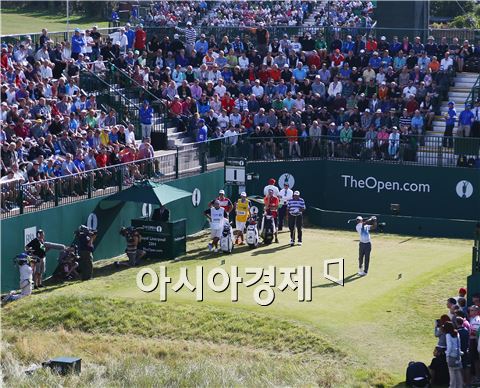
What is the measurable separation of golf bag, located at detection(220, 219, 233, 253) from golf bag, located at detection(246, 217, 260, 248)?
2.55ft

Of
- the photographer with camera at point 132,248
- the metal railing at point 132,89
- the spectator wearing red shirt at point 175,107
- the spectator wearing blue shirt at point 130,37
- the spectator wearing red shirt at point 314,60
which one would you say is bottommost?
the photographer with camera at point 132,248

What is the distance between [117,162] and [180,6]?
25.9m

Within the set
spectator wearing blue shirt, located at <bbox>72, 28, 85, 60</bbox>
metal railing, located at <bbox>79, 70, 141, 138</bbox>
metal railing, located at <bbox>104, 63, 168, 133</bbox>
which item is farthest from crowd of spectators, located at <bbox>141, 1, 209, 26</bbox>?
metal railing, located at <bbox>79, 70, 141, 138</bbox>

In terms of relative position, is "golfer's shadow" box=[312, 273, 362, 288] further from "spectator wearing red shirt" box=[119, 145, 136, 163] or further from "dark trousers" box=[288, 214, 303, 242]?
"spectator wearing red shirt" box=[119, 145, 136, 163]

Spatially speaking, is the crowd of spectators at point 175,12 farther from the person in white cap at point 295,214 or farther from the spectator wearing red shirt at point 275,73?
the person in white cap at point 295,214

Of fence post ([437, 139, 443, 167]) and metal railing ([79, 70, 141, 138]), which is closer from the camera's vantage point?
fence post ([437, 139, 443, 167])

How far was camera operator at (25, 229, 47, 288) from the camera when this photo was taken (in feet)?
110

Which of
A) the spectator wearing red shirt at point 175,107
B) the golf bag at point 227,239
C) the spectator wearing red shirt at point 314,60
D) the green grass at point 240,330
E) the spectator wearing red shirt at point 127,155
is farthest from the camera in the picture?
the spectator wearing red shirt at point 314,60

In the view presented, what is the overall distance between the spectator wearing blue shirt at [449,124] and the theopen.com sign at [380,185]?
62.0 inches

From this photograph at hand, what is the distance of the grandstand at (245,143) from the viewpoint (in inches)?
1326

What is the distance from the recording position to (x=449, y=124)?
43.6 metres

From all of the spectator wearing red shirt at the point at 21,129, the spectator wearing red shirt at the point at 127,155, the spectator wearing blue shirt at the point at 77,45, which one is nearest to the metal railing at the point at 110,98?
the spectator wearing blue shirt at the point at 77,45

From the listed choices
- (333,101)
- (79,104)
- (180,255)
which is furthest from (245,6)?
(180,255)

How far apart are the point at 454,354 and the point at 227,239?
12.6 metres
